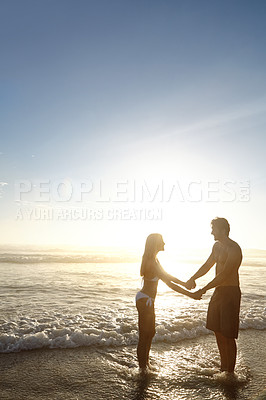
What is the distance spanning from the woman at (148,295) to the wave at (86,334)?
1.60 metres

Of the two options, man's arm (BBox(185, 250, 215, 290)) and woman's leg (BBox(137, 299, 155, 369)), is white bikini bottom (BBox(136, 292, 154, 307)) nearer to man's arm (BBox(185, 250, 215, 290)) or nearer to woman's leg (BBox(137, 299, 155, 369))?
woman's leg (BBox(137, 299, 155, 369))

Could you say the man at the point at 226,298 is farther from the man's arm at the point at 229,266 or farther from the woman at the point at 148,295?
the woman at the point at 148,295

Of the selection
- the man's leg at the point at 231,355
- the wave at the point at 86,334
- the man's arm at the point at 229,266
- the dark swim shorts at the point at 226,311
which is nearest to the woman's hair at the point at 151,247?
the man's arm at the point at 229,266

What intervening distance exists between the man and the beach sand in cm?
44

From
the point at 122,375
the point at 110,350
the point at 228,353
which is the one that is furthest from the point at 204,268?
the point at 110,350

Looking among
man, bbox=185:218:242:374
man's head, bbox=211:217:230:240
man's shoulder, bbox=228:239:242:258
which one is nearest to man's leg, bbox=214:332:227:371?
man, bbox=185:218:242:374

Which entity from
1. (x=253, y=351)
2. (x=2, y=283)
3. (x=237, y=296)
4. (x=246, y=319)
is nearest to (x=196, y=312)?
(x=246, y=319)

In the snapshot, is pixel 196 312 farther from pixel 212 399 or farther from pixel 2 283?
pixel 2 283

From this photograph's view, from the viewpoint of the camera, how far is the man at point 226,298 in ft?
15.1

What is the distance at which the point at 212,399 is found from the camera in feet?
12.8

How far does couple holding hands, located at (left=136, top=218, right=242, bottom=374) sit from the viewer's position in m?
4.62

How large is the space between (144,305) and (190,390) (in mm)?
1322

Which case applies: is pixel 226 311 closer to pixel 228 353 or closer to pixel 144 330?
pixel 228 353

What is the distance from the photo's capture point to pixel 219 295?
4.76 m
